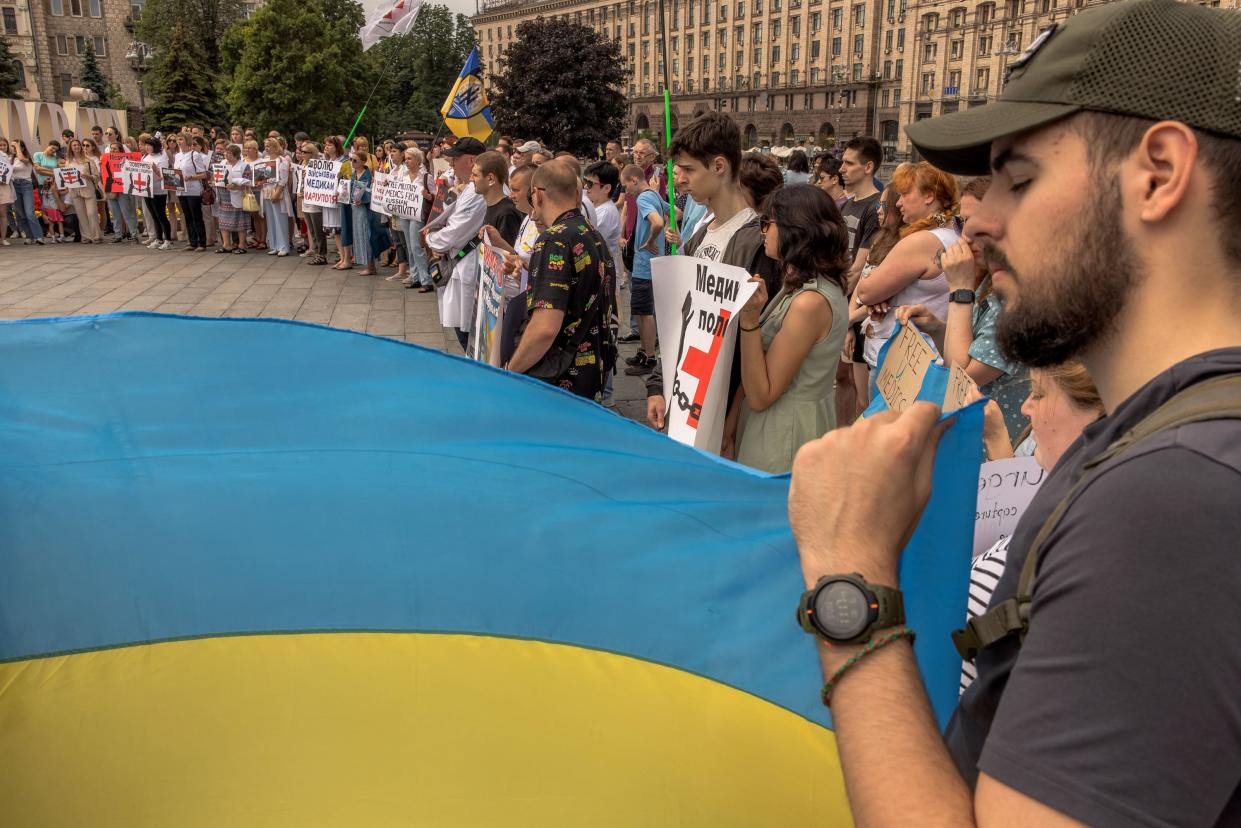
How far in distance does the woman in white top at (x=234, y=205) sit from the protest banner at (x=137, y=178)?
62.5 inches

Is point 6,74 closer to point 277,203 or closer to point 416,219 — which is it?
point 277,203

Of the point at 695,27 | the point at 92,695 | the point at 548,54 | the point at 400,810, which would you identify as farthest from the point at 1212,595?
the point at 695,27

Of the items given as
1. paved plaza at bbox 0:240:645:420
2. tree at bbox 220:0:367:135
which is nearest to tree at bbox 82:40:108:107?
tree at bbox 220:0:367:135

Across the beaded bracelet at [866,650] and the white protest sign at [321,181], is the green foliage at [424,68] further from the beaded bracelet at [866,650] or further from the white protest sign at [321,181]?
the beaded bracelet at [866,650]

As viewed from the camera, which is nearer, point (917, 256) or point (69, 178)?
point (917, 256)

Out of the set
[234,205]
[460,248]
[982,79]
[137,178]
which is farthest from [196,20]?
[460,248]

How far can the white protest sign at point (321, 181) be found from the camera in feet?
49.8

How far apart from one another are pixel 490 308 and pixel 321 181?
10844 millimetres

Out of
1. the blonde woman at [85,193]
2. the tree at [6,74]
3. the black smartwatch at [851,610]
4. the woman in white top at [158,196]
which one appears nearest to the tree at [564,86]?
the tree at [6,74]

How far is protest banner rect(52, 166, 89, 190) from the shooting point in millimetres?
18453

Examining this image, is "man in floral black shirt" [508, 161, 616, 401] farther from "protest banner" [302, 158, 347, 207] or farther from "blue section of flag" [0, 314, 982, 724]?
"protest banner" [302, 158, 347, 207]

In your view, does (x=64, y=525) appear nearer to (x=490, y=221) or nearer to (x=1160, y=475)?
(x=1160, y=475)

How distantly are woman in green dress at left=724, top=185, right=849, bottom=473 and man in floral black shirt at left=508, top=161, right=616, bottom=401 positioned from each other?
48.0 inches

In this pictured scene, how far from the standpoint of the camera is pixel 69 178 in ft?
60.8
